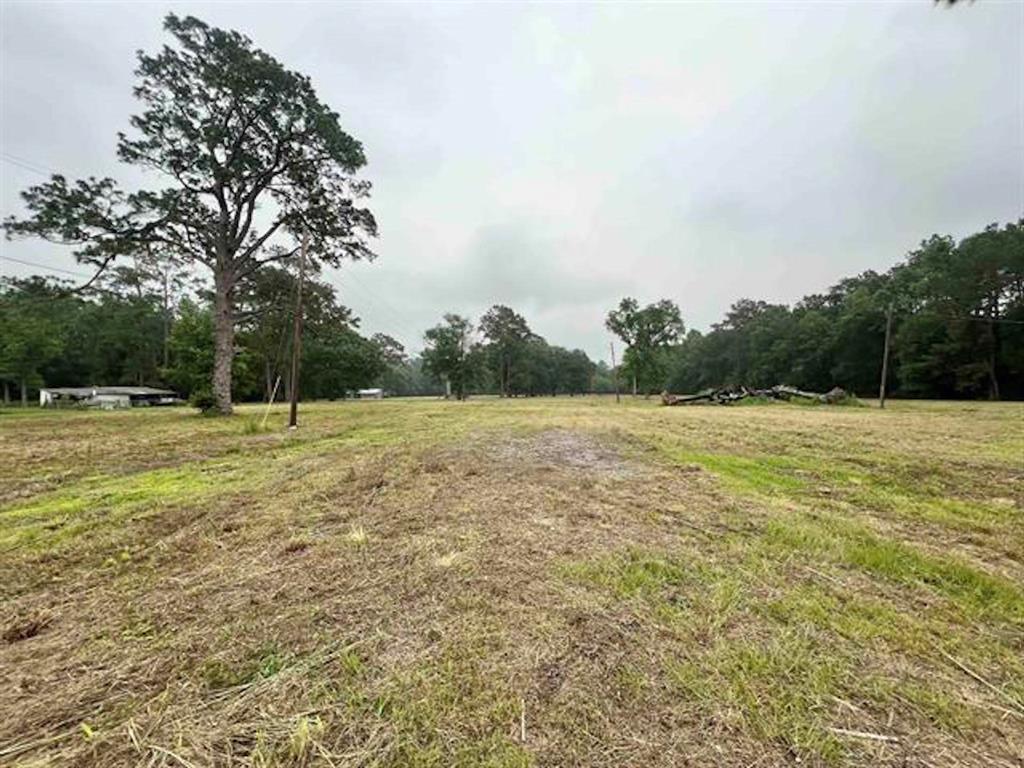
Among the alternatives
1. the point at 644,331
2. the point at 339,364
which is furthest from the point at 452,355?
the point at 644,331

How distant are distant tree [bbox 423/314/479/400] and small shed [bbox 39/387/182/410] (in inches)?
1066

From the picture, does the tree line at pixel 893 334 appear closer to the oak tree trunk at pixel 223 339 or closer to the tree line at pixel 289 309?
the tree line at pixel 289 309

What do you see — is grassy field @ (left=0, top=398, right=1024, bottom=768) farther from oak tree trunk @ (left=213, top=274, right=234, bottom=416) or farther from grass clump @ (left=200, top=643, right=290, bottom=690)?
oak tree trunk @ (left=213, top=274, right=234, bottom=416)

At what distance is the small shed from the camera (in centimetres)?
4572

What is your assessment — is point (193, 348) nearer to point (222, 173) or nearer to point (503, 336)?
point (222, 173)

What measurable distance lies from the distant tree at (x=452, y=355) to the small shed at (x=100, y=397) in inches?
1066

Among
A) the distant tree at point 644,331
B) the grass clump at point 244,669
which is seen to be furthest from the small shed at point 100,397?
the grass clump at point 244,669

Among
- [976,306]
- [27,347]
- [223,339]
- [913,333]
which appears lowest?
[223,339]

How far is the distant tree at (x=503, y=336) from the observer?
7038cm

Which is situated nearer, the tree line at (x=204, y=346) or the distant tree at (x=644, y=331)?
the tree line at (x=204, y=346)

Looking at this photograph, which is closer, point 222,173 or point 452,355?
point 222,173


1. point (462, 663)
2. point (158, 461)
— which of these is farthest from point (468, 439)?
point (462, 663)

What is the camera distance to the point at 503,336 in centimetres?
7062

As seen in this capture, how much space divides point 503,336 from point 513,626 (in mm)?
68811
